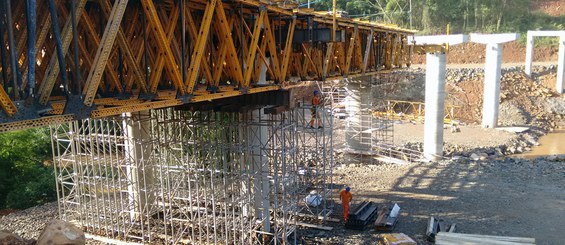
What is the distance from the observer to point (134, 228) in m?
14.5

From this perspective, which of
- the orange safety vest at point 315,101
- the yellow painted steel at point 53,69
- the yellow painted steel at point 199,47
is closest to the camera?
the yellow painted steel at point 53,69

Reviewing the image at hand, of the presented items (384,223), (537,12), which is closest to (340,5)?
(537,12)

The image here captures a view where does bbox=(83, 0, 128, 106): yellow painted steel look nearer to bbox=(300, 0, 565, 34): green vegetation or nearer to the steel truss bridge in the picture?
the steel truss bridge

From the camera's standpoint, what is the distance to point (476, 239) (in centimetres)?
1148

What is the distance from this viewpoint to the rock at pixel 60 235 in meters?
7.54

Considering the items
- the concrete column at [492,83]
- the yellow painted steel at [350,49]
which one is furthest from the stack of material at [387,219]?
the concrete column at [492,83]

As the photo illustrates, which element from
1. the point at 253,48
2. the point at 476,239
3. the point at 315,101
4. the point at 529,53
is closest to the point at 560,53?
the point at 529,53

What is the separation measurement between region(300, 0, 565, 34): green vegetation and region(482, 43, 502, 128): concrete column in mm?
22911

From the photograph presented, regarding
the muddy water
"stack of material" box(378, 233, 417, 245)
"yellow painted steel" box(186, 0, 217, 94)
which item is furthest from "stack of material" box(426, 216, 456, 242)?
the muddy water

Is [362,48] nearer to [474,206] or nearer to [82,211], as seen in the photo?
A: [474,206]

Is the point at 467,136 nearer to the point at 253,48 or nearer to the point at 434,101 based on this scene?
the point at 434,101

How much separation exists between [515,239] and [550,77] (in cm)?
3217

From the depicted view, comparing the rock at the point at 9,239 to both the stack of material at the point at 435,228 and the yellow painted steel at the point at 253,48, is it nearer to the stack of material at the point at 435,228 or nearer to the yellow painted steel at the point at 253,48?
the yellow painted steel at the point at 253,48

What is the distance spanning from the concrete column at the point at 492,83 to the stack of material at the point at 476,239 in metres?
19.7
